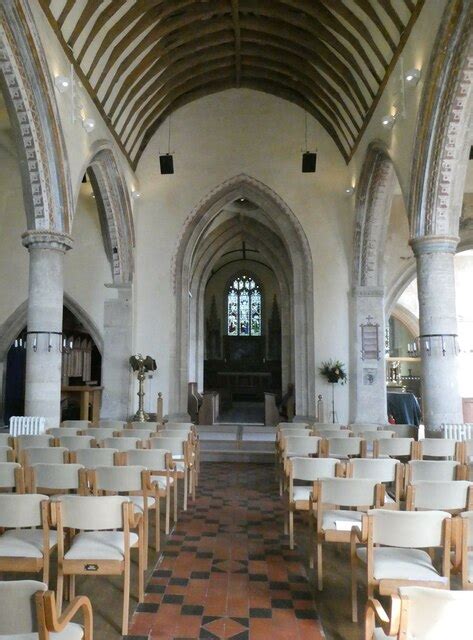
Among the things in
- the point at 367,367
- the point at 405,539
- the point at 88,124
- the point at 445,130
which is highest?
the point at 88,124

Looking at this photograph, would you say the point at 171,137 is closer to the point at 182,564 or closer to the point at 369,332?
the point at 369,332

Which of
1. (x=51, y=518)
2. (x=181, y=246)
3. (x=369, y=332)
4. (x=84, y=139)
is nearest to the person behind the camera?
(x=51, y=518)

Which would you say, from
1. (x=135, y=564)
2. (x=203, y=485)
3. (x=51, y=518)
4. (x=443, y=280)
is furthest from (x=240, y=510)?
(x=443, y=280)

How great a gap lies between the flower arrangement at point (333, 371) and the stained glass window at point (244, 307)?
564 inches

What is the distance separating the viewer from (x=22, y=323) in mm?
14094

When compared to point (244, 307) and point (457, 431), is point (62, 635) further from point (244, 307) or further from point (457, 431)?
point (244, 307)

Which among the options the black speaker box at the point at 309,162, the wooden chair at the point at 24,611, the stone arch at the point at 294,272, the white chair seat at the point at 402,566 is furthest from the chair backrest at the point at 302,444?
the black speaker box at the point at 309,162

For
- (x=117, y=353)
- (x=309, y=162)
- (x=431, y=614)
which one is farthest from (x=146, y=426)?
(x=309, y=162)

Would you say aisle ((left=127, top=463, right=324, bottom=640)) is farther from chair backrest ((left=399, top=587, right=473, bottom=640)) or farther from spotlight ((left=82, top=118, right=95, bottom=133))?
spotlight ((left=82, top=118, right=95, bottom=133))

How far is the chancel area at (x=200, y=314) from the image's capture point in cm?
327

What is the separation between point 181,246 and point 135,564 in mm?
10837

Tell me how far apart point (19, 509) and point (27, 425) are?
5325 millimetres

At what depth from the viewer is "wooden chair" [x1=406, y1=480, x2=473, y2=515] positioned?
3525 millimetres

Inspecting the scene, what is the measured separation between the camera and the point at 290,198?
14133mm
